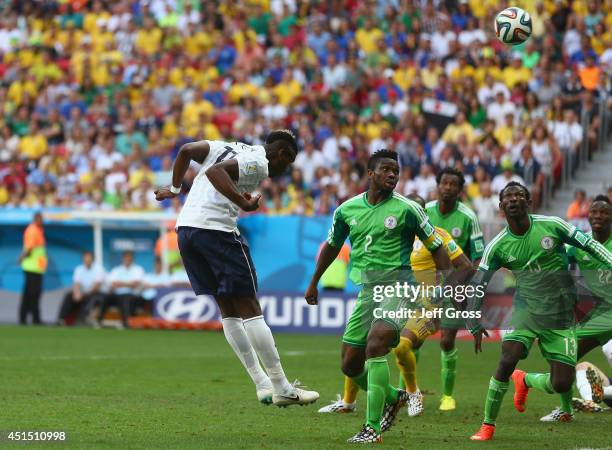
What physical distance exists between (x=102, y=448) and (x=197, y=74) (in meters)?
21.0

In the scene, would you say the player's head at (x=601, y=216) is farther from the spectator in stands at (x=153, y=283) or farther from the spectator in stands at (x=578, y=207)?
the spectator in stands at (x=153, y=283)

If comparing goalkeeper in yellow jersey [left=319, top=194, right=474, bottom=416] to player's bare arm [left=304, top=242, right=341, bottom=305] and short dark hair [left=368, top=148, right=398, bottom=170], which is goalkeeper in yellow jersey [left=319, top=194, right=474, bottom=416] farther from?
short dark hair [left=368, top=148, right=398, bottom=170]

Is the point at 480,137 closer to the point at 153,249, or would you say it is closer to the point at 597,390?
the point at 153,249

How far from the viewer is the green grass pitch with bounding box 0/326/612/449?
30.2ft

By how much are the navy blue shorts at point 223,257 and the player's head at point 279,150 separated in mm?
639

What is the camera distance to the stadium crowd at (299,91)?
23203 mm

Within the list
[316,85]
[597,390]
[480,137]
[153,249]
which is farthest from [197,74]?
[597,390]

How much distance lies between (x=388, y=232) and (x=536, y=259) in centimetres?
119

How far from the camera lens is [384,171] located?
31.4 feet

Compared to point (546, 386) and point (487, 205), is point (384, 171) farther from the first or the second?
point (487, 205)

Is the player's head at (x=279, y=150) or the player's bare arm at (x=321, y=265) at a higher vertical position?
the player's head at (x=279, y=150)

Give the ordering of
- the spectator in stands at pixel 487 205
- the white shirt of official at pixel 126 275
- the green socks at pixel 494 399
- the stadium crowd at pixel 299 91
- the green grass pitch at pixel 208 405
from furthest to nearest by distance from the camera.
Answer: the white shirt of official at pixel 126 275 < the stadium crowd at pixel 299 91 < the spectator in stands at pixel 487 205 < the green socks at pixel 494 399 < the green grass pitch at pixel 208 405

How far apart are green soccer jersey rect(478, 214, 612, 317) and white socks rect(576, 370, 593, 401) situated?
2.05 meters

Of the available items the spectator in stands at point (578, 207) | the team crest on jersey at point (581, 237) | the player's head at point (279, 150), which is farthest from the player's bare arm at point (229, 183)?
the spectator in stands at point (578, 207)
